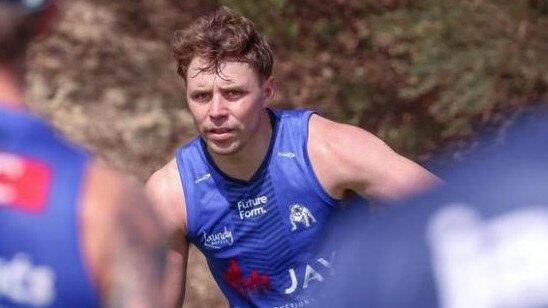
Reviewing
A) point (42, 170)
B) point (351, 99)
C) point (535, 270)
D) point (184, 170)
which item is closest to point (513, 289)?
point (535, 270)

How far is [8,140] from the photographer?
2.30 m

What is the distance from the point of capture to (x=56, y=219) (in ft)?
7.38

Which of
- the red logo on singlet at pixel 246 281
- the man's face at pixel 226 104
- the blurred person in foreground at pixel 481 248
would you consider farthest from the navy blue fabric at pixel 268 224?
the blurred person in foreground at pixel 481 248

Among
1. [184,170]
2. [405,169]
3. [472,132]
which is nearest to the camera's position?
[405,169]

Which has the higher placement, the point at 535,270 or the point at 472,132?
the point at 472,132

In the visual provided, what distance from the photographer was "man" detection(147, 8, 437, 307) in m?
4.53

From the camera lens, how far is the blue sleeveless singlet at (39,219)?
2.25 metres

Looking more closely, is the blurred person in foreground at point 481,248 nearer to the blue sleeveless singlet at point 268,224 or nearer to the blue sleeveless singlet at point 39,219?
the blue sleeveless singlet at point 39,219

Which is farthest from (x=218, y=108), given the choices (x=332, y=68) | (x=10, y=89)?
(x=332, y=68)

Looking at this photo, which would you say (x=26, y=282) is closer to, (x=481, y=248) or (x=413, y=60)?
(x=481, y=248)

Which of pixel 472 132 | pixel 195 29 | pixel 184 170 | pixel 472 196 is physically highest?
pixel 472 132

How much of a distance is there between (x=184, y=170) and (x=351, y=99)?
4.06m

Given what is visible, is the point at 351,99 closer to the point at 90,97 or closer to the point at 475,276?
the point at 90,97

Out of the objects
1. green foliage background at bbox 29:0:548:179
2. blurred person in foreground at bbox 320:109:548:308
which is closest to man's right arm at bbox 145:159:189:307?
blurred person in foreground at bbox 320:109:548:308
